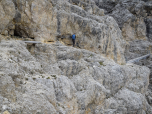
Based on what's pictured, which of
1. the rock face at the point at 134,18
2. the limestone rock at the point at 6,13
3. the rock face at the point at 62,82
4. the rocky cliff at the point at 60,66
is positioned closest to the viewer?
the rock face at the point at 62,82

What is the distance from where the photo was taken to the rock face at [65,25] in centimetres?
1440

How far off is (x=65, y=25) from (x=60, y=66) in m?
6.72

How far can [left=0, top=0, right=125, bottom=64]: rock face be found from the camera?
1440cm

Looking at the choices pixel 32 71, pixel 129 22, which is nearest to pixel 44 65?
pixel 32 71

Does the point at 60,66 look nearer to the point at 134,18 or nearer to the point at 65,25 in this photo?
the point at 65,25

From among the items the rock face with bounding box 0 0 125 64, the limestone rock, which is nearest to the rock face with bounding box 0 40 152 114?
the limestone rock

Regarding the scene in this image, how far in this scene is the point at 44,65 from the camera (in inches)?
485

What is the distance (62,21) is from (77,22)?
7.66 ft

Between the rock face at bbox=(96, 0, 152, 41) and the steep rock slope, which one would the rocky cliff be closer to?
the steep rock slope

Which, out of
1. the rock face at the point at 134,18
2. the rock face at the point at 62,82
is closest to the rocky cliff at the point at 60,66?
the rock face at the point at 62,82

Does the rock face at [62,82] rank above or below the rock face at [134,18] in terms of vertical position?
below

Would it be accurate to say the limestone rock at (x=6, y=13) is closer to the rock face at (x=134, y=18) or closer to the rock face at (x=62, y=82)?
the rock face at (x=62, y=82)

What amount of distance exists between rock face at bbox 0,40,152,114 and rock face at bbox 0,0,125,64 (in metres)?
2.62

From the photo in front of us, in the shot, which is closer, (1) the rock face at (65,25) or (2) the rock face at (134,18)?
(1) the rock face at (65,25)
